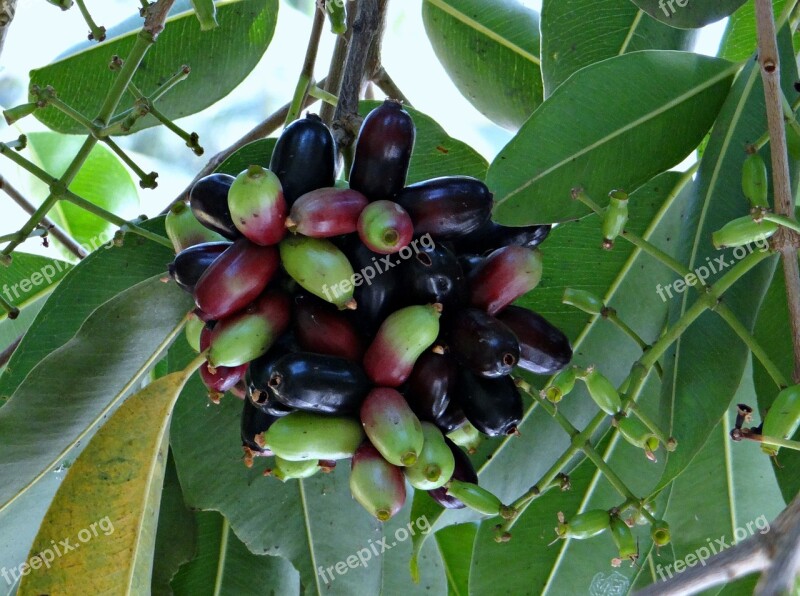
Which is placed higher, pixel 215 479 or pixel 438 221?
pixel 438 221

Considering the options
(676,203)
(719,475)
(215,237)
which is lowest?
(719,475)

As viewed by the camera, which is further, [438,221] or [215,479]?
[215,479]

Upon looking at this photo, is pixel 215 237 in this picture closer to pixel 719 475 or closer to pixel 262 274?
pixel 262 274

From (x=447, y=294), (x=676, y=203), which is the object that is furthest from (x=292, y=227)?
(x=676, y=203)

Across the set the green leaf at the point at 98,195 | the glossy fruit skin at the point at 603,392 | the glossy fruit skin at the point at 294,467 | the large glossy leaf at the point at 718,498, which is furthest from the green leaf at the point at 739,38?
the green leaf at the point at 98,195

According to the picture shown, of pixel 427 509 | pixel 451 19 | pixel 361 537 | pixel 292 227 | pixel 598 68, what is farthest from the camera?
pixel 451 19

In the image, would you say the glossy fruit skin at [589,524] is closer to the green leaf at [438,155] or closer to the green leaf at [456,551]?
the green leaf at [438,155]

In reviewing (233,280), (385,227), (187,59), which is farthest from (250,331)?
(187,59)
